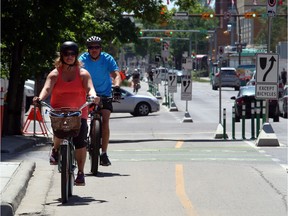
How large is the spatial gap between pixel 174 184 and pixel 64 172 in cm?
225

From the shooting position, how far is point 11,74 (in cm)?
2186

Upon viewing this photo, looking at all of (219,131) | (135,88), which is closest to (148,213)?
(219,131)

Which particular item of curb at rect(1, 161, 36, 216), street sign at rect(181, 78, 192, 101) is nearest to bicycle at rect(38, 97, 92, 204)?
curb at rect(1, 161, 36, 216)

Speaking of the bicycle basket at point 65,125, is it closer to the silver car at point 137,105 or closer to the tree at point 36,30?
the tree at point 36,30

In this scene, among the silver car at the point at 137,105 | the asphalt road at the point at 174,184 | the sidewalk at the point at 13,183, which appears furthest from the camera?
the silver car at the point at 137,105

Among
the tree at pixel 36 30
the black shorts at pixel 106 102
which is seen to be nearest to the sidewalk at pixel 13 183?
the black shorts at pixel 106 102

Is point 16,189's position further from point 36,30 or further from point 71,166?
point 36,30

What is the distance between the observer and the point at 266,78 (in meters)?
19.1

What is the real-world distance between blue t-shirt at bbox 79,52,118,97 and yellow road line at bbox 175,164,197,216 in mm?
1584

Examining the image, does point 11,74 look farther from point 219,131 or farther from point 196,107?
point 196,107

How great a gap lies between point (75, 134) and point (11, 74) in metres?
12.1

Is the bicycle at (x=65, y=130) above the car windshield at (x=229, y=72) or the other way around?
above

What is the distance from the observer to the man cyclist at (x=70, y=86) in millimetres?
10539

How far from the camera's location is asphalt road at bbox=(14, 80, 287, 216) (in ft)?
32.2
